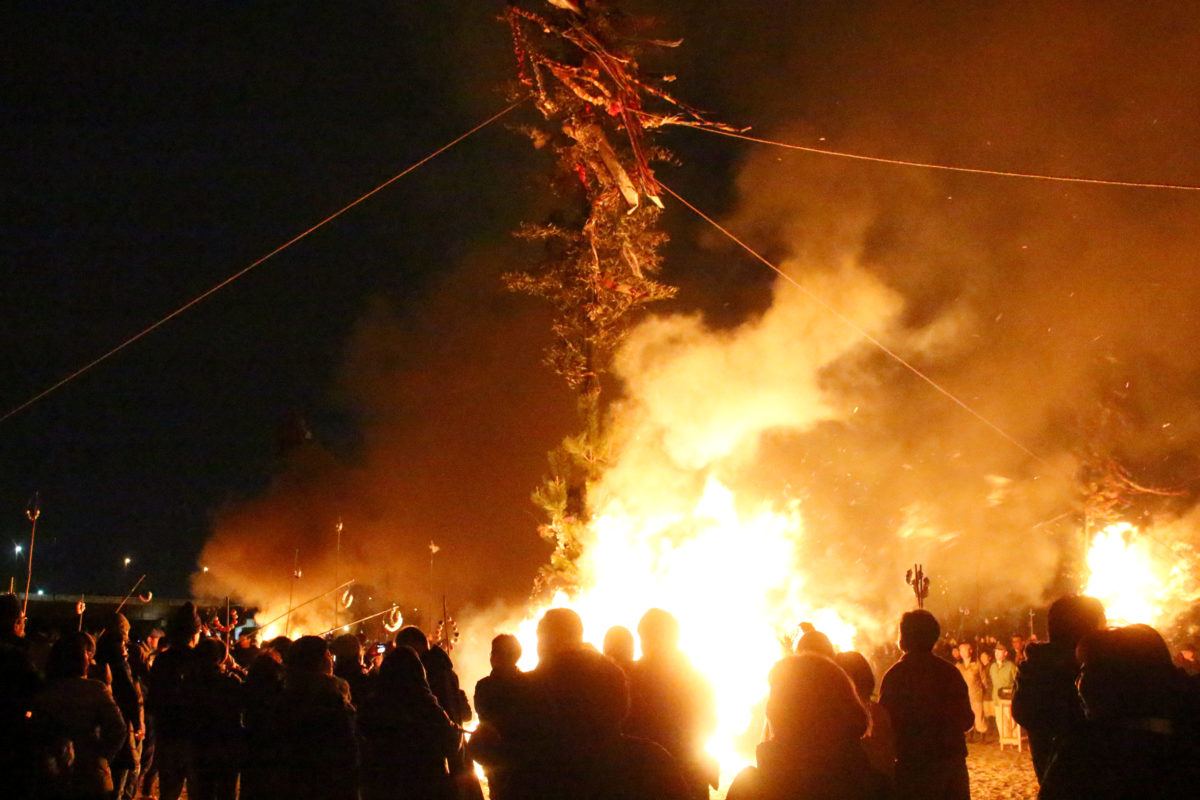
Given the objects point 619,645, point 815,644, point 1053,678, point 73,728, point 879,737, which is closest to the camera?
point 1053,678

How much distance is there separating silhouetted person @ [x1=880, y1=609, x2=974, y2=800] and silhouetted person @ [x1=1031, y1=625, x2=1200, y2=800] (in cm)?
141

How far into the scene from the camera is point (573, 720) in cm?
343

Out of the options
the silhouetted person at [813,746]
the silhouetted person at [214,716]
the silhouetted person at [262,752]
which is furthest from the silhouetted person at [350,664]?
the silhouetted person at [813,746]

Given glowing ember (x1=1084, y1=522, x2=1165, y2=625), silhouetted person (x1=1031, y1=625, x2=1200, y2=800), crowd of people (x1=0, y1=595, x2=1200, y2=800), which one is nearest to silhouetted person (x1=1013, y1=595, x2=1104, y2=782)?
crowd of people (x1=0, y1=595, x2=1200, y2=800)

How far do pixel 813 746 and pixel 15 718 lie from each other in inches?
170

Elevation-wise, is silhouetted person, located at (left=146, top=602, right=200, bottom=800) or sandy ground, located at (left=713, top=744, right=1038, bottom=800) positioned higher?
sandy ground, located at (left=713, top=744, right=1038, bottom=800)

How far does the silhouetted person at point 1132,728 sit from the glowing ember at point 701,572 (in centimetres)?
1057

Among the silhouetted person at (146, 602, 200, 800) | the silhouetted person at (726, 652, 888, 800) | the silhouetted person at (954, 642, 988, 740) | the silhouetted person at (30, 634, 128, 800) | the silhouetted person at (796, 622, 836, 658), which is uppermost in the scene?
the silhouetted person at (954, 642, 988, 740)

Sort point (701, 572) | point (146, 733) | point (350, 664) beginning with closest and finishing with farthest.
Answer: point (350, 664) → point (146, 733) → point (701, 572)

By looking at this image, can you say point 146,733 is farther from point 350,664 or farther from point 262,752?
point 262,752

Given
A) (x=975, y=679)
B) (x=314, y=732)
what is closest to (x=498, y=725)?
(x=314, y=732)

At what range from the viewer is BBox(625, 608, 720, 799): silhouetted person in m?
5.00

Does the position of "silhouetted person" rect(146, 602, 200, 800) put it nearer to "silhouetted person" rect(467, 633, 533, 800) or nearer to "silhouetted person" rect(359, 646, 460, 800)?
"silhouetted person" rect(359, 646, 460, 800)

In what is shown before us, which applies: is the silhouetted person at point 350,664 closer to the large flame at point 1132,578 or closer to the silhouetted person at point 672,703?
the silhouetted person at point 672,703
